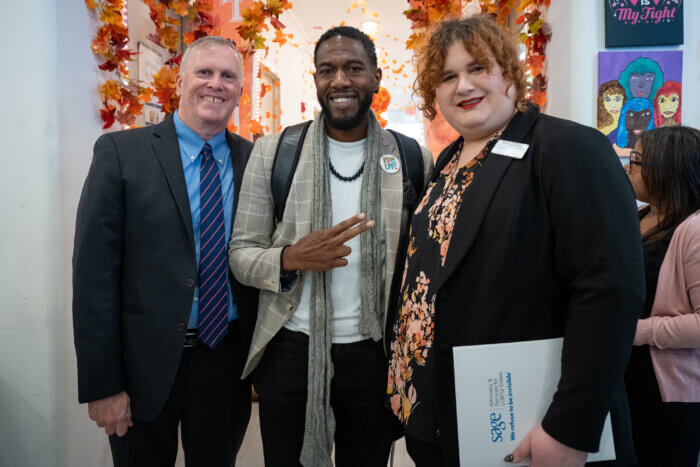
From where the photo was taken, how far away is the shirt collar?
5.71ft

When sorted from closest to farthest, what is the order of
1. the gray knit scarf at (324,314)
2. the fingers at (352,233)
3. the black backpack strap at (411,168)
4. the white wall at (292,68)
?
the fingers at (352,233) → the gray knit scarf at (324,314) → the black backpack strap at (411,168) → the white wall at (292,68)

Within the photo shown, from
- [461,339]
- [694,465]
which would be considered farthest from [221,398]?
[694,465]

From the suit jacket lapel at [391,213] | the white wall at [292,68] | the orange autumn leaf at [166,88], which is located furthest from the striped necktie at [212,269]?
the white wall at [292,68]

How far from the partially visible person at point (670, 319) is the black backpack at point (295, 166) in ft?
2.93

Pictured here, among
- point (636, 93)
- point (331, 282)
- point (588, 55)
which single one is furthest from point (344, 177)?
point (636, 93)

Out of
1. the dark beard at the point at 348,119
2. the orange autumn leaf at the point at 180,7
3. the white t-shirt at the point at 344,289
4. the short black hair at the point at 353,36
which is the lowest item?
the white t-shirt at the point at 344,289

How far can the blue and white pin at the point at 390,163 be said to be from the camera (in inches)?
62.7

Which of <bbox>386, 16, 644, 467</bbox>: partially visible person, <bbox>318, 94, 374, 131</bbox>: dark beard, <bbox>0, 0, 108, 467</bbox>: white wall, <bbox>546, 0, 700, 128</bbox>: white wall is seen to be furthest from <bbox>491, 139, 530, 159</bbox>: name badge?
<bbox>0, 0, 108, 467</bbox>: white wall

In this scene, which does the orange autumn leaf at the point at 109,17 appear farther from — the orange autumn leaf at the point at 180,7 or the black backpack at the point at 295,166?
the black backpack at the point at 295,166

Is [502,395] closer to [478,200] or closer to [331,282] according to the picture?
[478,200]

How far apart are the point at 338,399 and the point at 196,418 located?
54 centimetres

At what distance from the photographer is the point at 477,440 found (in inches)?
38.9

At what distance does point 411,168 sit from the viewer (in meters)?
1.66

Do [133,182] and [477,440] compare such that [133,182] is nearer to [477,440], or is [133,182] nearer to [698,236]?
[477,440]
